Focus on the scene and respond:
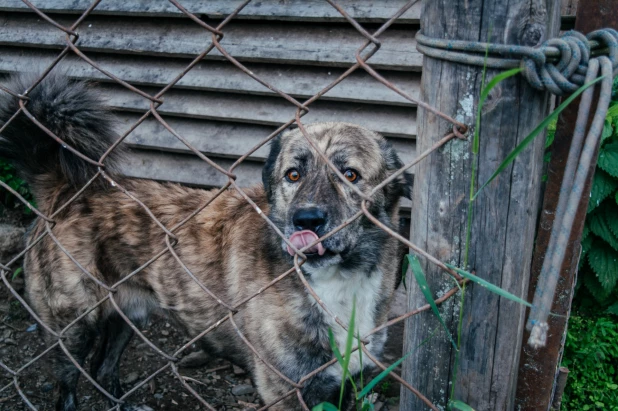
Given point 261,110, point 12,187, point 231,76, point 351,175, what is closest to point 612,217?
point 351,175

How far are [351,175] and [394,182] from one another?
0.23 m

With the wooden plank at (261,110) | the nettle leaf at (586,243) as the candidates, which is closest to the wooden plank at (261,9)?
the wooden plank at (261,110)

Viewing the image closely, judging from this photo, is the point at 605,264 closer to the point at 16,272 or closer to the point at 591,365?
the point at 591,365

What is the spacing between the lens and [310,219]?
2.16 meters

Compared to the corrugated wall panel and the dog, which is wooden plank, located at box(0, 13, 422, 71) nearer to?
the corrugated wall panel

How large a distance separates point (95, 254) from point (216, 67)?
1.84 metres

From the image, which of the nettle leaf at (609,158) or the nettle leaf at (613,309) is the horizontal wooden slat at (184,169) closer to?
the nettle leaf at (609,158)

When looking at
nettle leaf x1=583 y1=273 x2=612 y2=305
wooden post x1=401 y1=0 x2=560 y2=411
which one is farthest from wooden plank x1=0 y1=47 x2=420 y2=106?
wooden post x1=401 y1=0 x2=560 y2=411

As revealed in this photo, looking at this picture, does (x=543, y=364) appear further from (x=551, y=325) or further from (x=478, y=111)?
(x=478, y=111)

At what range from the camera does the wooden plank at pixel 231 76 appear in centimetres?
395

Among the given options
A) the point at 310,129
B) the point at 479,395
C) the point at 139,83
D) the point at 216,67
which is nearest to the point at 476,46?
the point at 479,395

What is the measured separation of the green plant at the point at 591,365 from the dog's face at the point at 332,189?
4.71ft

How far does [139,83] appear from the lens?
4.41 meters

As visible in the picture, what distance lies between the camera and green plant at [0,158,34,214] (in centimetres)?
497
